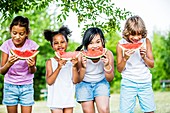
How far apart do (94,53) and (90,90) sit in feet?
1.44

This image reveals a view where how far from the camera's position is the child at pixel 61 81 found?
4168mm

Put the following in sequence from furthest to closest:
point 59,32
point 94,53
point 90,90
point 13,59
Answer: point 59,32 < point 90,90 < point 94,53 < point 13,59

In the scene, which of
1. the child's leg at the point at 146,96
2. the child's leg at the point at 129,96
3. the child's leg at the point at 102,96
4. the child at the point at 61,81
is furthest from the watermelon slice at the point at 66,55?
the child's leg at the point at 146,96

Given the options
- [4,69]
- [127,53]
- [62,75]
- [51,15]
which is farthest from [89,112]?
[51,15]

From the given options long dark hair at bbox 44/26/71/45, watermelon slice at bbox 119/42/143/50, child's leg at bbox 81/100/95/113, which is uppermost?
long dark hair at bbox 44/26/71/45

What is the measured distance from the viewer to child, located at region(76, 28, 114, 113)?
4176 mm

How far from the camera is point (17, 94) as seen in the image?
4.20 metres

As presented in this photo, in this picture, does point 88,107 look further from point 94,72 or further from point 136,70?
point 136,70

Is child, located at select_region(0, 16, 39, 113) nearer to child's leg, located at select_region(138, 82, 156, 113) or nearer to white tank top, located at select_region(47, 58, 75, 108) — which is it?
white tank top, located at select_region(47, 58, 75, 108)

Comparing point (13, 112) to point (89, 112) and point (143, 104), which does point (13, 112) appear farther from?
Answer: point (143, 104)

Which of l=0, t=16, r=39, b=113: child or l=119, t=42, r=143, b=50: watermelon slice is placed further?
l=0, t=16, r=39, b=113: child

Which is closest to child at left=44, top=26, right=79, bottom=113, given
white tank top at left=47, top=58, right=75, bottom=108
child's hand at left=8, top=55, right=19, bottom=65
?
white tank top at left=47, top=58, right=75, bottom=108

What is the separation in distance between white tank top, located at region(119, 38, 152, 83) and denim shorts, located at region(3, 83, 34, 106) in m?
1.13

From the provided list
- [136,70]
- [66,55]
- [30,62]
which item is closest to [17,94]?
[30,62]
